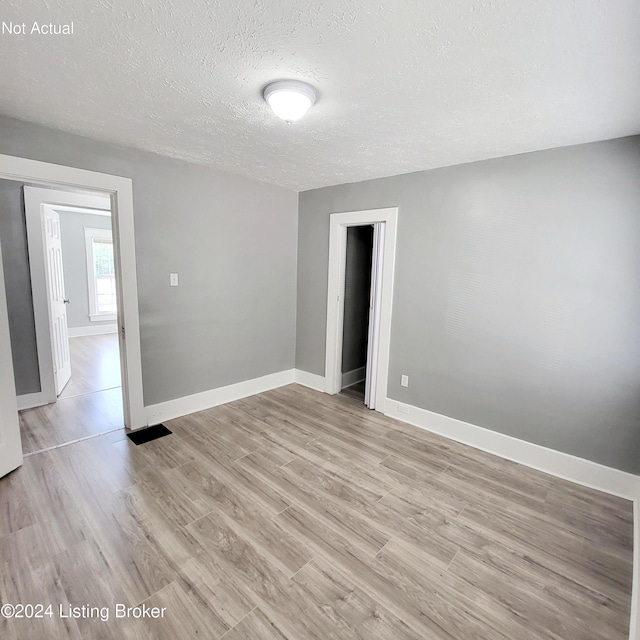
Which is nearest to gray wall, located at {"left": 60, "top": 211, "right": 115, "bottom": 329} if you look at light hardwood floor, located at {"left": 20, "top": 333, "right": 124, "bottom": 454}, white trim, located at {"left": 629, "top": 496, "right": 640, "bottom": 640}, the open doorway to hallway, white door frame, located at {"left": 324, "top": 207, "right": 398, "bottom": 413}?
light hardwood floor, located at {"left": 20, "top": 333, "right": 124, "bottom": 454}

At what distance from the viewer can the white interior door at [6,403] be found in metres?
2.17

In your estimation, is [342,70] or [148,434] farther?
[148,434]

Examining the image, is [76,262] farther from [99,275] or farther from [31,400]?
[31,400]

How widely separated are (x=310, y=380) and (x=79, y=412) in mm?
2496

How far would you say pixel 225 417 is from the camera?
3260 mm

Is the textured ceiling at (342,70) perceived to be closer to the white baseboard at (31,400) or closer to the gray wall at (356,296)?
the gray wall at (356,296)

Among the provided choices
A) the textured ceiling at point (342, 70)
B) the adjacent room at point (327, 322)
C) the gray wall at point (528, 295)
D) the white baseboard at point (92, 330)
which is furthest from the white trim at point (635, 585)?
the white baseboard at point (92, 330)

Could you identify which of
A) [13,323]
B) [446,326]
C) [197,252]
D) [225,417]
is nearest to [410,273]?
[446,326]

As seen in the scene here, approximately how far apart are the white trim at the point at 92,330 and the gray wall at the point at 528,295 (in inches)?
266

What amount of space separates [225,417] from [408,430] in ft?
5.98

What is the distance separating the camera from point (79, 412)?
3271 mm

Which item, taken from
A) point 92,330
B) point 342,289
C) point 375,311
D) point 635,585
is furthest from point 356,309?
point 92,330

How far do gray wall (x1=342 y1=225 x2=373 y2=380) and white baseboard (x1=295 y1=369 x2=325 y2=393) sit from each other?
1.17ft

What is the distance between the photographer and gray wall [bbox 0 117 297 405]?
8.75ft
